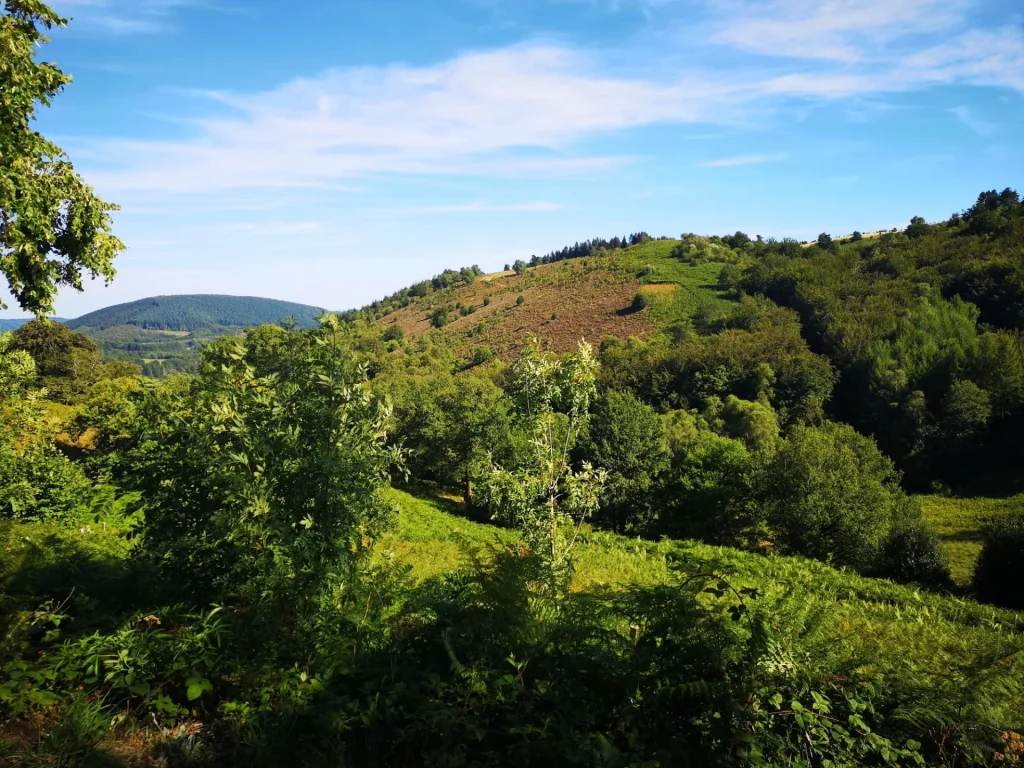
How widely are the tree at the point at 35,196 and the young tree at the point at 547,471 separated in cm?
739

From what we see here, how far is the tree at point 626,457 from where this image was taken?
34.8m

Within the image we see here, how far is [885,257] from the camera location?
8938cm

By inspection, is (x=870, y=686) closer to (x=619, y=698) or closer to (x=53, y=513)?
(x=619, y=698)

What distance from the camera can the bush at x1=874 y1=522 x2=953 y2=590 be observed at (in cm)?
2478

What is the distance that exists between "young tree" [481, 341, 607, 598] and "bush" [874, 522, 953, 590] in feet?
73.9

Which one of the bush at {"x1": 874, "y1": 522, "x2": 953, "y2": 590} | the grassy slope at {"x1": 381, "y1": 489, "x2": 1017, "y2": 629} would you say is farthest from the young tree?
the bush at {"x1": 874, "y1": 522, "x2": 953, "y2": 590}

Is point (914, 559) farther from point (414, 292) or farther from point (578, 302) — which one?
point (414, 292)

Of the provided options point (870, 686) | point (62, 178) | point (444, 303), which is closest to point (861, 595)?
point (870, 686)

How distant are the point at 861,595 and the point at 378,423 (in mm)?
20830

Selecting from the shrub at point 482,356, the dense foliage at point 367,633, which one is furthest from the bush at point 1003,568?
the shrub at point 482,356

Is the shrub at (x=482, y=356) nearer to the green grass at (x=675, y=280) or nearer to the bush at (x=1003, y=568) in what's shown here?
the green grass at (x=675, y=280)

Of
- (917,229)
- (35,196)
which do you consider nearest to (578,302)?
(917,229)

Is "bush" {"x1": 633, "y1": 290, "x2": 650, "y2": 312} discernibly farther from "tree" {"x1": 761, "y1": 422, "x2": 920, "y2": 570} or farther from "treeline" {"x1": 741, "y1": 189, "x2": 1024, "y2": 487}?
"tree" {"x1": 761, "y1": 422, "x2": 920, "y2": 570}

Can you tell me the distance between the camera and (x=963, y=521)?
35.3m
